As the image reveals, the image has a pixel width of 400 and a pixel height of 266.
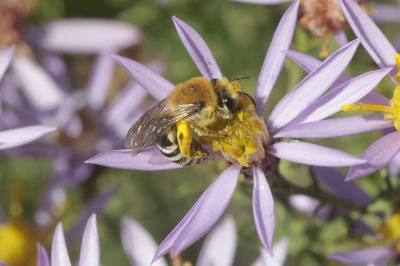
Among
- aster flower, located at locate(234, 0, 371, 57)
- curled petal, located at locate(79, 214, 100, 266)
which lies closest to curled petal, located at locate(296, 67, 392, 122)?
aster flower, located at locate(234, 0, 371, 57)

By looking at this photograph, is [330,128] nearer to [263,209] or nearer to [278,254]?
[263,209]

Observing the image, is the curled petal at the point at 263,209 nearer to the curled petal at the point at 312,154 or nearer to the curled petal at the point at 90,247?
the curled petal at the point at 312,154

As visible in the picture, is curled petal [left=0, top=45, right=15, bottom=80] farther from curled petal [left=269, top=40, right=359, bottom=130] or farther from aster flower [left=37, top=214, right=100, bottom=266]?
curled petal [left=269, top=40, right=359, bottom=130]

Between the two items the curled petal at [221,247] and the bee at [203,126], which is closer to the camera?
the bee at [203,126]

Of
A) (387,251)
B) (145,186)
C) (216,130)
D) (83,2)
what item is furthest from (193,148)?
(83,2)

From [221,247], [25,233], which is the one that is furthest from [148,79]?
[25,233]

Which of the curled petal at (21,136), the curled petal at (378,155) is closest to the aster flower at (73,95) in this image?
the curled petal at (21,136)
